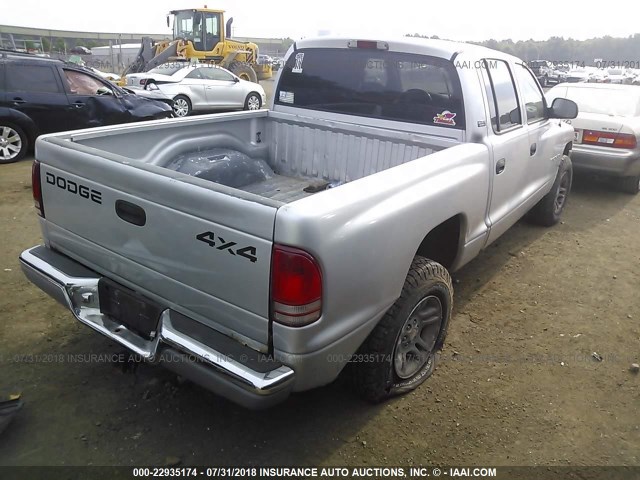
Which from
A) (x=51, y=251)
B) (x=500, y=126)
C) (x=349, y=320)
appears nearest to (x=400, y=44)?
(x=500, y=126)

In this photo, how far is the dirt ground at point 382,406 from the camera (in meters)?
2.57

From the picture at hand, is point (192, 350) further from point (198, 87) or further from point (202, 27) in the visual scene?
point (202, 27)

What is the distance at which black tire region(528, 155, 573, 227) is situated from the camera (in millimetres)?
5426

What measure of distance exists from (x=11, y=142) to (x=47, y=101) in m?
0.86

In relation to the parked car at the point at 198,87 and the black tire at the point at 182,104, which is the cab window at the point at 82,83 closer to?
the parked car at the point at 198,87

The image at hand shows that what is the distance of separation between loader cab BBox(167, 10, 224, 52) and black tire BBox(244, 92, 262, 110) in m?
5.77

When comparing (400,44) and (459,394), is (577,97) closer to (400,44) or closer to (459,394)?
(400,44)

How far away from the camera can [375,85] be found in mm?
3787

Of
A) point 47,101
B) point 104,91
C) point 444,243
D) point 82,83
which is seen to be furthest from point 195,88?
point 444,243

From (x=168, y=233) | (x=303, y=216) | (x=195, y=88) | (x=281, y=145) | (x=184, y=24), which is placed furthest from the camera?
(x=184, y=24)

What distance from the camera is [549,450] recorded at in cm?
266

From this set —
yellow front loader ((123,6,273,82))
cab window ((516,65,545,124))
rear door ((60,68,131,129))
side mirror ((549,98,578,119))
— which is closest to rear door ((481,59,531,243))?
cab window ((516,65,545,124))

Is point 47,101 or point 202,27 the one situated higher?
point 202,27

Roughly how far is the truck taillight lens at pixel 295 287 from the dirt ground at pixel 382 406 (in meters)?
0.91
